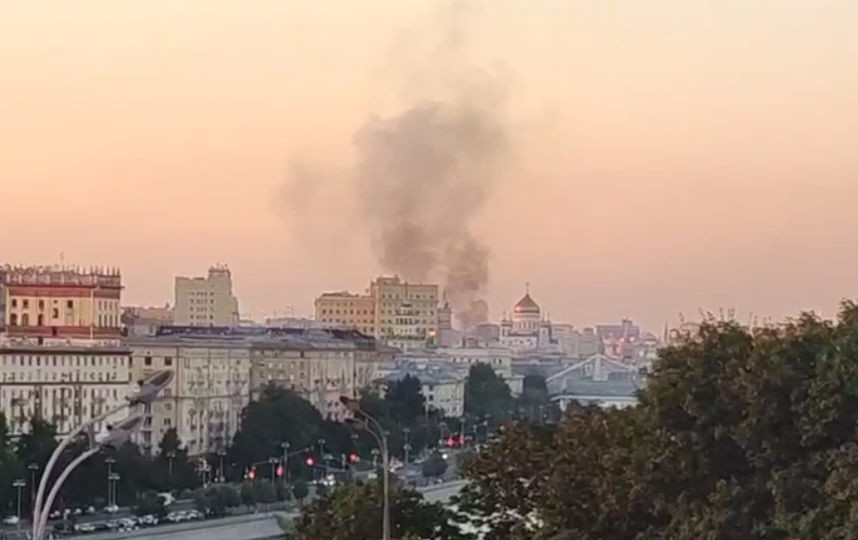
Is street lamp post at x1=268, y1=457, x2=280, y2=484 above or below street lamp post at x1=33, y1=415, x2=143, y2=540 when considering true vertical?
above

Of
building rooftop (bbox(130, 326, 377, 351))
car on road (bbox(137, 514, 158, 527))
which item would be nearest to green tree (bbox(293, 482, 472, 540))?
car on road (bbox(137, 514, 158, 527))

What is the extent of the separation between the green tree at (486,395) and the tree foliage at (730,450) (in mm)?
43579

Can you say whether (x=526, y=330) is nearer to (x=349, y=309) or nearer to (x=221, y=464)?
(x=349, y=309)

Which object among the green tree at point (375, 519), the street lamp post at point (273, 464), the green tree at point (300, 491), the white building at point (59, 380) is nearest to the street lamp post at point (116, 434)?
the green tree at point (375, 519)

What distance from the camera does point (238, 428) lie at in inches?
1551

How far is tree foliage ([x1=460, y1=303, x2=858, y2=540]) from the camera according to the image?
1163 cm

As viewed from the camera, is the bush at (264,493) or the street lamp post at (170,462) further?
the street lamp post at (170,462)

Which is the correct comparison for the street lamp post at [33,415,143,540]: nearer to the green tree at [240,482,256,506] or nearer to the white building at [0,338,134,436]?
the green tree at [240,482,256,506]

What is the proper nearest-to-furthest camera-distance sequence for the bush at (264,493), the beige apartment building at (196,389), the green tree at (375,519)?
1. the green tree at (375,519)
2. the bush at (264,493)
3. the beige apartment building at (196,389)

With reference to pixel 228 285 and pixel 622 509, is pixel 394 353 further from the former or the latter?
pixel 622 509

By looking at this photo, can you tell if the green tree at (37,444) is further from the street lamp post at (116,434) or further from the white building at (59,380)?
the street lamp post at (116,434)

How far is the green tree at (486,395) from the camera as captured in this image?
58781 mm

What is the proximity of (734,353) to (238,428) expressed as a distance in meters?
27.7

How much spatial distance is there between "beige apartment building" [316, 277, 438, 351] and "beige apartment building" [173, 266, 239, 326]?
6.33 m
